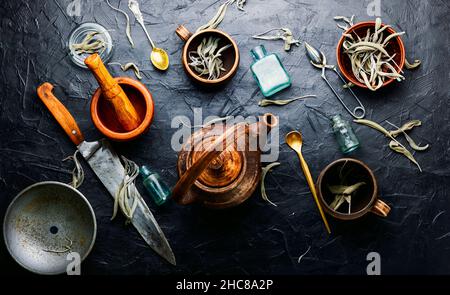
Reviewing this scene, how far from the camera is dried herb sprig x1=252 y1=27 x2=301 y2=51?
2.88 m

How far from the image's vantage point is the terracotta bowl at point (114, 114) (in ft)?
8.90

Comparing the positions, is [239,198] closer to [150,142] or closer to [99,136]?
[150,142]

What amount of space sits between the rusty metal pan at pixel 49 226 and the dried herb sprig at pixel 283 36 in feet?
3.13

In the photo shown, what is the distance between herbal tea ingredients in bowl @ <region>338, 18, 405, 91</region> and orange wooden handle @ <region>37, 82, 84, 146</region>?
1.09 m

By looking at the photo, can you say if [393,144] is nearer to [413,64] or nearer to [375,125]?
[375,125]

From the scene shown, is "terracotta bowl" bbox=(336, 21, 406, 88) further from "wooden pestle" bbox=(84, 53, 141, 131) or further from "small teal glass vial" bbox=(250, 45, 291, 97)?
"wooden pestle" bbox=(84, 53, 141, 131)

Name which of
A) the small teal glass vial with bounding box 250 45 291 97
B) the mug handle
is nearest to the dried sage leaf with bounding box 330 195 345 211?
the mug handle

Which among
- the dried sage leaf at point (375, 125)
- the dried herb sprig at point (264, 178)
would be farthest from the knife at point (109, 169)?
the dried sage leaf at point (375, 125)

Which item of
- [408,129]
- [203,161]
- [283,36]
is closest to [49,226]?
[203,161]

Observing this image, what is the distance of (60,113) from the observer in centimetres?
280

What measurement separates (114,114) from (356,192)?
3.24 feet

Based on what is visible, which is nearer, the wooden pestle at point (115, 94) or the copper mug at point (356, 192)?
the wooden pestle at point (115, 94)

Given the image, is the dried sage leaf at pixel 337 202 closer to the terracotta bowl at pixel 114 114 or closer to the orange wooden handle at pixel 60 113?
the terracotta bowl at pixel 114 114
